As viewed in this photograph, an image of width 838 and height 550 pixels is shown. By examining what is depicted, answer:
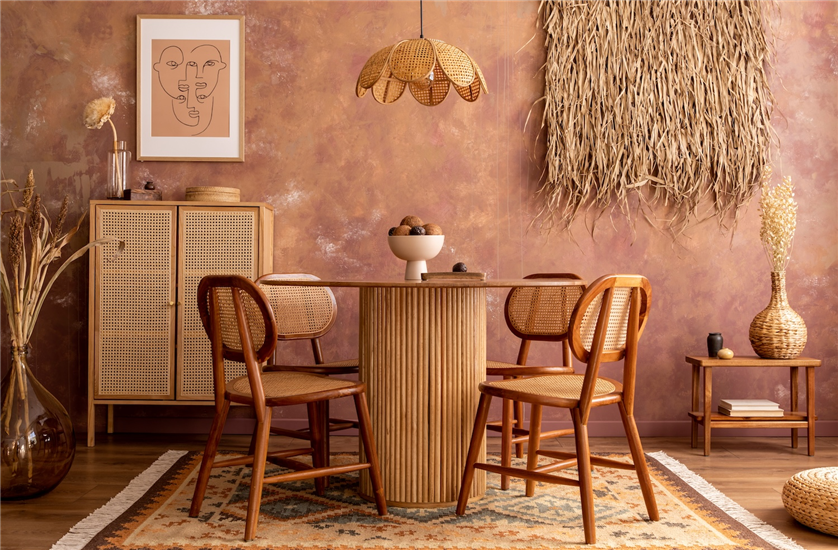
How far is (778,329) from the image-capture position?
3693mm

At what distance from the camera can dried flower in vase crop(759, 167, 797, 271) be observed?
371 cm

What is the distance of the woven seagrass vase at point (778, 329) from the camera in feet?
12.1

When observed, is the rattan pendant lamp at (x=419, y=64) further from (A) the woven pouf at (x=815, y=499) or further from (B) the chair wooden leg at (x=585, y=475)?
(A) the woven pouf at (x=815, y=499)

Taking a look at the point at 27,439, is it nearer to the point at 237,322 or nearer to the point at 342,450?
the point at 237,322

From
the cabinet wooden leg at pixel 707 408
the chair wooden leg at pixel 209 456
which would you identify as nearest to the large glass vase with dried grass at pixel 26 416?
the chair wooden leg at pixel 209 456

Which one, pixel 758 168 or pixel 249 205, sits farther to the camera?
pixel 758 168

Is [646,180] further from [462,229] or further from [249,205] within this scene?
[249,205]

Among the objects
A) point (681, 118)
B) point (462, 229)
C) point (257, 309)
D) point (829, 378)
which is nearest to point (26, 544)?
point (257, 309)

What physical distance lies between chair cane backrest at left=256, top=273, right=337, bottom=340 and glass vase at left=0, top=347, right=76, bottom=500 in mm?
924

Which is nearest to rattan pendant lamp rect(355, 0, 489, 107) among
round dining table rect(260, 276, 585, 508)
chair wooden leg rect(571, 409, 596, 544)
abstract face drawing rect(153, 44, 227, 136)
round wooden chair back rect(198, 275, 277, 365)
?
round dining table rect(260, 276, 585, 508)

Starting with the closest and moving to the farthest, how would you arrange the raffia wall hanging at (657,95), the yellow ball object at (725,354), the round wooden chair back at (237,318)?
the round wooden chair back at (237,318) < the yellow ball object at (725,354) < the raffia wall hanging at (657,95)

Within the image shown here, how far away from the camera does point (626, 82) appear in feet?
13.1

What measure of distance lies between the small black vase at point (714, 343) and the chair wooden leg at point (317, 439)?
6.92 feet

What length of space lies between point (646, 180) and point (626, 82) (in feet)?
1.78
